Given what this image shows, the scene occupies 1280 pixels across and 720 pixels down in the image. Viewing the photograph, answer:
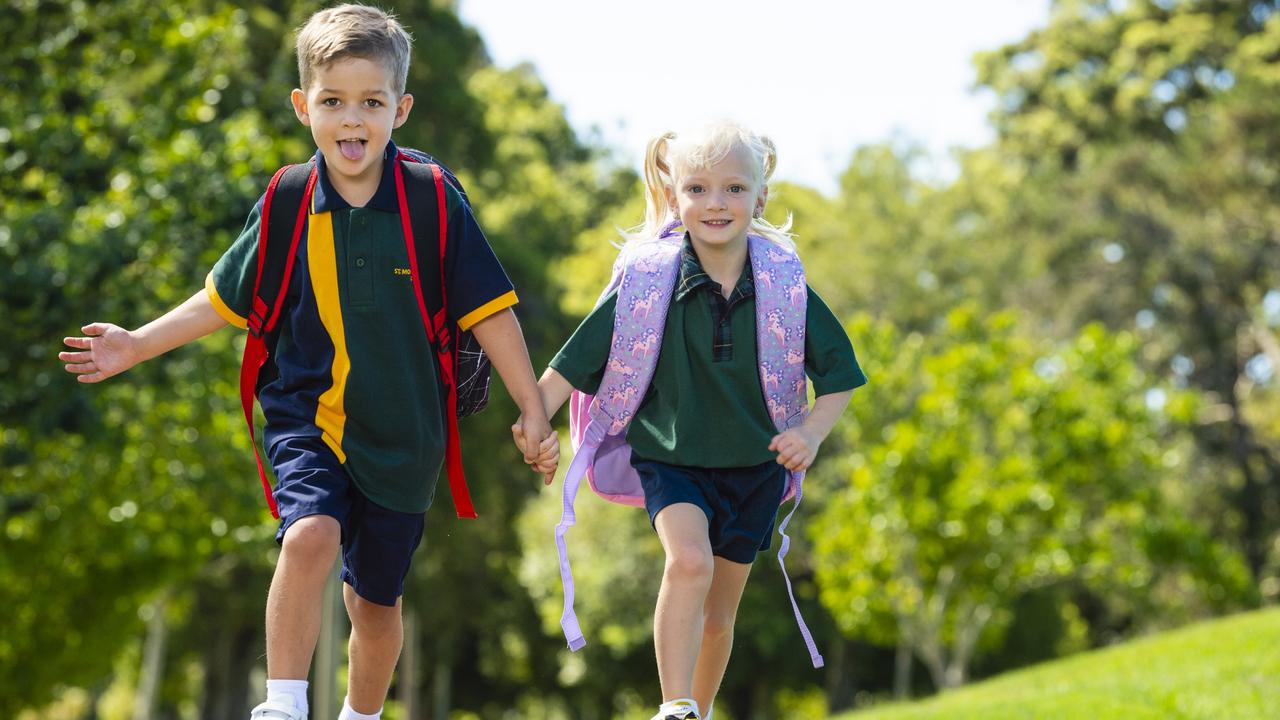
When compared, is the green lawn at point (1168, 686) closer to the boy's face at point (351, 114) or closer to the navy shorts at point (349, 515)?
the navy shorts at point (349, 515)

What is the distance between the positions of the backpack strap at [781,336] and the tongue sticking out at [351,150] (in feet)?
4.38

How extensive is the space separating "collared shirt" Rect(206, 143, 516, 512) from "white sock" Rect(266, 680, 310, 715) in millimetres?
601

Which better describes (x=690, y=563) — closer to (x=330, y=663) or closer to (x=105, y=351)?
(x=105, y=351)

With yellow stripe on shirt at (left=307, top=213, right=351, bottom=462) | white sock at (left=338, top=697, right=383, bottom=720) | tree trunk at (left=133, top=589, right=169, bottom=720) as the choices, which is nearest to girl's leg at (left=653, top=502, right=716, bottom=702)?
white sock at (left=338, top=697, right=383, bottom=720)

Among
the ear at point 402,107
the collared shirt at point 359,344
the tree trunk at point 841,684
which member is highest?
the ear at point 402,107

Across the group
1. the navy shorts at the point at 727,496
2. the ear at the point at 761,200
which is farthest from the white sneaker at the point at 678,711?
the ear at the point at 761,200

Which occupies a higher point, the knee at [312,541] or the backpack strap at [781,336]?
the backpack strap at [781,336]

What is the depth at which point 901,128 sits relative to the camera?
129 ft

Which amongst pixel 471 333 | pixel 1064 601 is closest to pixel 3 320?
pixel 471 333

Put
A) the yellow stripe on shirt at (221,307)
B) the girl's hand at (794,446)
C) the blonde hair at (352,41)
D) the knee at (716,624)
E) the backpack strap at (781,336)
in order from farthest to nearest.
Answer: the knee at (716,624) < the backpack strap at (781,336) < the girl's hand at (794,446) < the yellow stripe on shirt at (221,307) < the blonde hair at (352,41)

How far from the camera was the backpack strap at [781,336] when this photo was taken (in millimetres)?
5031

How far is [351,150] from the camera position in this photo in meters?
4.61

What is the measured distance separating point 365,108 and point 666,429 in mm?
1372

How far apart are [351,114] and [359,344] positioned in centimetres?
68
